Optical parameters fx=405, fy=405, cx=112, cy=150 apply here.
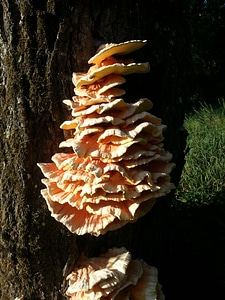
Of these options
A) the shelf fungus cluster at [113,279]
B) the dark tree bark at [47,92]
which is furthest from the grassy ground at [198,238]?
the shelf fungus cluster at [113,279]

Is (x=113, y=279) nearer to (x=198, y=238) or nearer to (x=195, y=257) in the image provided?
(x=195, y=257)

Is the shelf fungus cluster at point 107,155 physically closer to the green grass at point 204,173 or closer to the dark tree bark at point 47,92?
the dark tree bark at point 47,92

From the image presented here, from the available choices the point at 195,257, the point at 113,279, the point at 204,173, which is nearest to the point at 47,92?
the point at 113,279

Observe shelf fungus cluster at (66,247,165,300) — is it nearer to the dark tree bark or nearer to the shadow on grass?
the dark tree bark

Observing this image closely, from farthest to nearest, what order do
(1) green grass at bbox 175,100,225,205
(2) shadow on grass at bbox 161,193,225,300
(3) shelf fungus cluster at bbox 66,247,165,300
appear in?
(1) green grass at bbox 175,100,225,205
(2) shadow on grass at bbox 161,193,225,300
(3) shelf fungus cluster at bbox 66,247,165,300

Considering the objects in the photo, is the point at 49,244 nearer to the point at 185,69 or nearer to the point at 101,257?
the point at 101,257

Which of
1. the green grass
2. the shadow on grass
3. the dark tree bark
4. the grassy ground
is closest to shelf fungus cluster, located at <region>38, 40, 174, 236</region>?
the dark tree bark
